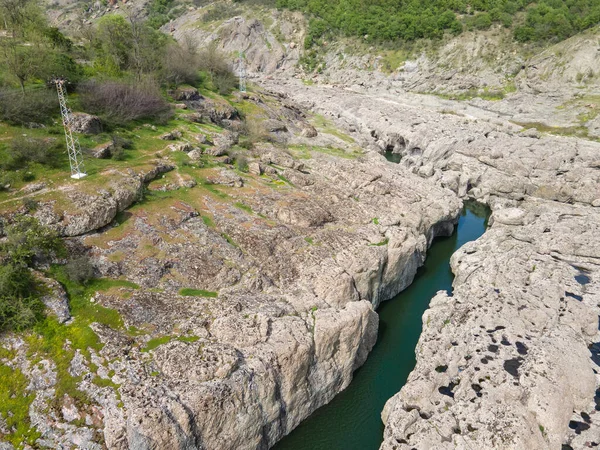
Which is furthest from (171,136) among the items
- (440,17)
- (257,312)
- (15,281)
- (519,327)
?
(440,17)

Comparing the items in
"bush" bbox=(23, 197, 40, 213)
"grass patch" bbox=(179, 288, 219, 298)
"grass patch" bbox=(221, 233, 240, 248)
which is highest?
"bush" bbox=(23, 197, 40, 213)

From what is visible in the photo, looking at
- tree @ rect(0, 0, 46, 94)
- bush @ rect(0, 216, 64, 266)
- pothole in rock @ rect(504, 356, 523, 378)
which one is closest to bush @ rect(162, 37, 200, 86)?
tree @ rect(0, 0, 46, 94)

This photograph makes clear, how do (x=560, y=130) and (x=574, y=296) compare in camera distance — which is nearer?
(x=574, y=296)

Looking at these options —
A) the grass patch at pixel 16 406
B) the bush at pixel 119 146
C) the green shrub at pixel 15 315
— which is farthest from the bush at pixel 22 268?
the bush at pixel 119 146

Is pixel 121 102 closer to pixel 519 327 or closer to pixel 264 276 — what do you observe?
pixel 264 276

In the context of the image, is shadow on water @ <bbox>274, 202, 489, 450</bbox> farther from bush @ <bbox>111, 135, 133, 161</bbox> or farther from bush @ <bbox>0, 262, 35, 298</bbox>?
bush @ <bbox>111, 135, 133, 161</bbox>

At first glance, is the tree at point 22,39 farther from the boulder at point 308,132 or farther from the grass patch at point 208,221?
the boulder at point 308,132
